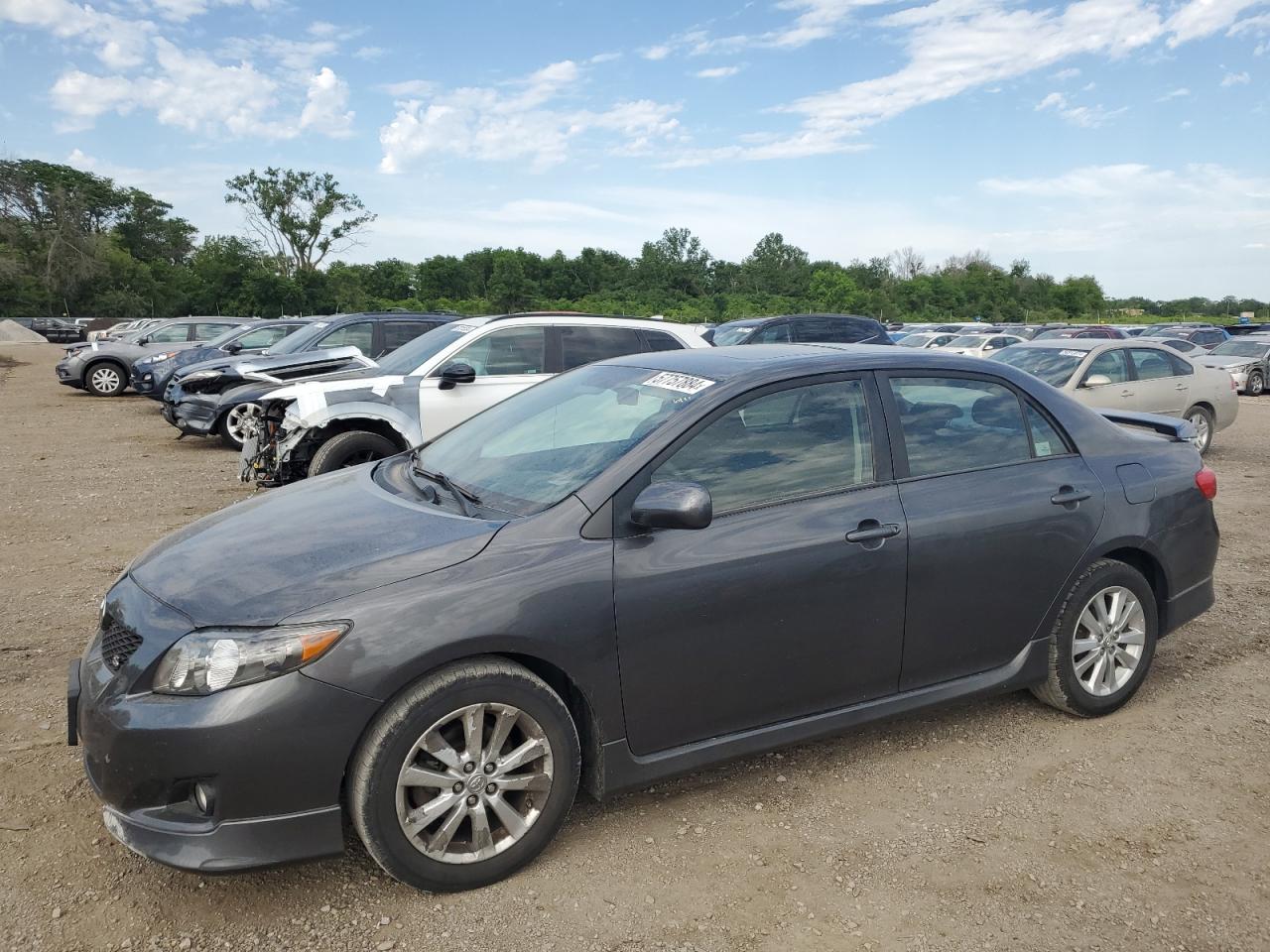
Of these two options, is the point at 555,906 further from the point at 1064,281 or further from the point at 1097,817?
the point at 1064,281

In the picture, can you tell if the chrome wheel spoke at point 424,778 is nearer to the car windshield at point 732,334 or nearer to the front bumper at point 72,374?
the car windshield at point 732,334

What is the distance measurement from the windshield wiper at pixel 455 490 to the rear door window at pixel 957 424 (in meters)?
1.67

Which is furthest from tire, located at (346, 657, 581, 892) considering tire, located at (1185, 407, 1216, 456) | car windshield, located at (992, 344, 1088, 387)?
tire, located at (1185, 407, 1216, 456)

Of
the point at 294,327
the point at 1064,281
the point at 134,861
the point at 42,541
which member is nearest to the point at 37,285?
the point at 294,327

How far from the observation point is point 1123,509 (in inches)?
162

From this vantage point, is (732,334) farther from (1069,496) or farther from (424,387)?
(1069,496)

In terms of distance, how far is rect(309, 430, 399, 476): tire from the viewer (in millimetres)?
7863

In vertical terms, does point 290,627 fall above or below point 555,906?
above

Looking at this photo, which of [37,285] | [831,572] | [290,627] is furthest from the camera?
[37,285]

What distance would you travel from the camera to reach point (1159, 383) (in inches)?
464

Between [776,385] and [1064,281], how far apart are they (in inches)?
3787

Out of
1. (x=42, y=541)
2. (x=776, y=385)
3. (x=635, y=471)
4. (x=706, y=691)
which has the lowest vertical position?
(x=42, y=541)

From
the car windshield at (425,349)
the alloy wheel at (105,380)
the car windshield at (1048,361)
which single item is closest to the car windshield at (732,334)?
the car windshield at (1048,361)

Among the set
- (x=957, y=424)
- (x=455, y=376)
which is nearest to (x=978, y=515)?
(x=957, y=424)
